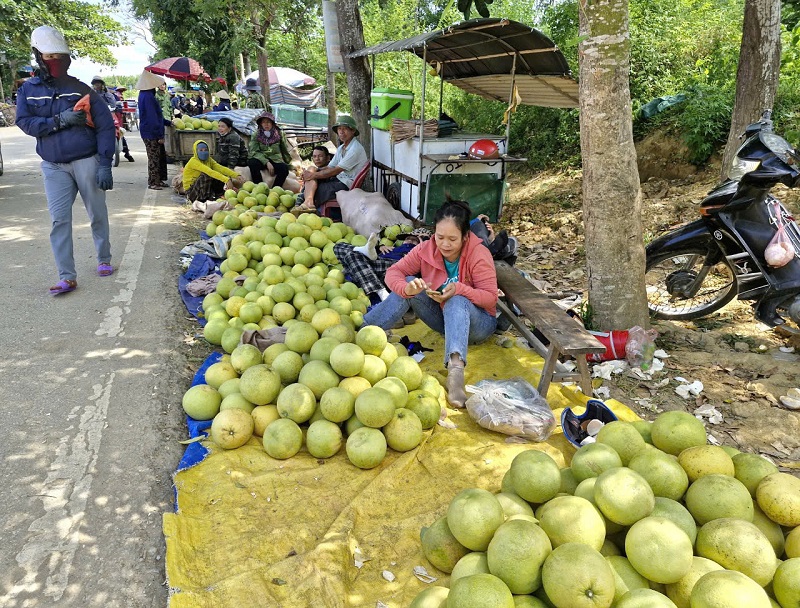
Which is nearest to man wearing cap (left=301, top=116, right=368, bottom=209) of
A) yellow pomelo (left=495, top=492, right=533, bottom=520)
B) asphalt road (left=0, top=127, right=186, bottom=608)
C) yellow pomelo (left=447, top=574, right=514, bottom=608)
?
asphalt road (left=0, top=127, right=186, bottom=608)

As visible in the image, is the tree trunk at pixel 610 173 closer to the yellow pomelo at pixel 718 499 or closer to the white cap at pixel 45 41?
the yellow pomelo at pixel 718 499

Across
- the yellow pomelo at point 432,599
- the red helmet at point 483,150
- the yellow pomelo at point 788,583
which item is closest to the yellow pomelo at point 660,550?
the yellow pomelo at point 788,583

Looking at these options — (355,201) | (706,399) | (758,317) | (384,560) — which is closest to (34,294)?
(355,201)

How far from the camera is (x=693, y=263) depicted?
16.5 ft

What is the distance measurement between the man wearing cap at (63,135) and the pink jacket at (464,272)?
10.4ft

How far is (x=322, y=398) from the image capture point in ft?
10.7

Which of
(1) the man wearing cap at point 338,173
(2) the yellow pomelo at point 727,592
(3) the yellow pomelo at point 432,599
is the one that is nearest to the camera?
(2) the yellow pomelo at point 727,592

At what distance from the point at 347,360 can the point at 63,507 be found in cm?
165

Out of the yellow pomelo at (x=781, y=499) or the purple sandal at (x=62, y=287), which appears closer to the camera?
A: the yellow pomelo at (x=781, y=499)

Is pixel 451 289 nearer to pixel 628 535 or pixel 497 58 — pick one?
pixel 628 535

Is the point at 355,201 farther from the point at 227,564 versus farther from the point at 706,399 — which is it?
the point at 227,564

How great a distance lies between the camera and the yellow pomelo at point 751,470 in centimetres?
229

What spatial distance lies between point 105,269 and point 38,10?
866 inches

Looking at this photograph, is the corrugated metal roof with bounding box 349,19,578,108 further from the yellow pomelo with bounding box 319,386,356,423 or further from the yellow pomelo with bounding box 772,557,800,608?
the yellow pomelo with bounding box 772,557,800,608
